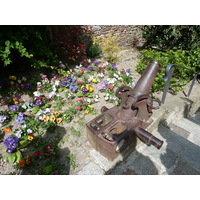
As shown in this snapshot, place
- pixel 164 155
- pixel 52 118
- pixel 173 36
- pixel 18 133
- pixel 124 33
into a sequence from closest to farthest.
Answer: pixel 164 155
pixel 18 133
pixel 52 118
pixel 173 36
pixel 124 33

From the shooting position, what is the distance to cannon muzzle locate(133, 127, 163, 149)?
1862 millimetres

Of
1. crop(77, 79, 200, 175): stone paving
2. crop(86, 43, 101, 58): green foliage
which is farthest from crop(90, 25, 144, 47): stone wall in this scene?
crop(77, 79, 200, 175): stone paving

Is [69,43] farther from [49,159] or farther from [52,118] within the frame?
[49,159]

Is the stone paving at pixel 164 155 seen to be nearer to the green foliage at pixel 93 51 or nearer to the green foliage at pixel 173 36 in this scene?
the green foliage at pixel 93 51

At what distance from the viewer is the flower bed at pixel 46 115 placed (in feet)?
7.06

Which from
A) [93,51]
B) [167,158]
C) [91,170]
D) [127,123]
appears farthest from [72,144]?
[93,51]

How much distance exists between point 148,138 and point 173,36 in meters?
6.19

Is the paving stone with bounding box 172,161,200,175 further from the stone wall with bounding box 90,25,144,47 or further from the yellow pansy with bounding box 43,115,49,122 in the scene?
the stone wall with bounding box 90,25,144,47

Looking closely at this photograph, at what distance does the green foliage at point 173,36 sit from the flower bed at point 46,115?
344 cm

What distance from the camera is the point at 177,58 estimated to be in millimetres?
3943

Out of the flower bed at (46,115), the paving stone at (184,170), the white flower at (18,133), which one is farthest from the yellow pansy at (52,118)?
the paving stone at (184,170)

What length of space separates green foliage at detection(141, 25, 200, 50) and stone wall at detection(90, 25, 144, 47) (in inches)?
28.0

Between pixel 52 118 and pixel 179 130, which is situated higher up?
pixel 52 118

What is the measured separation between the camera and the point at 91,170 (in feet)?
6.54
